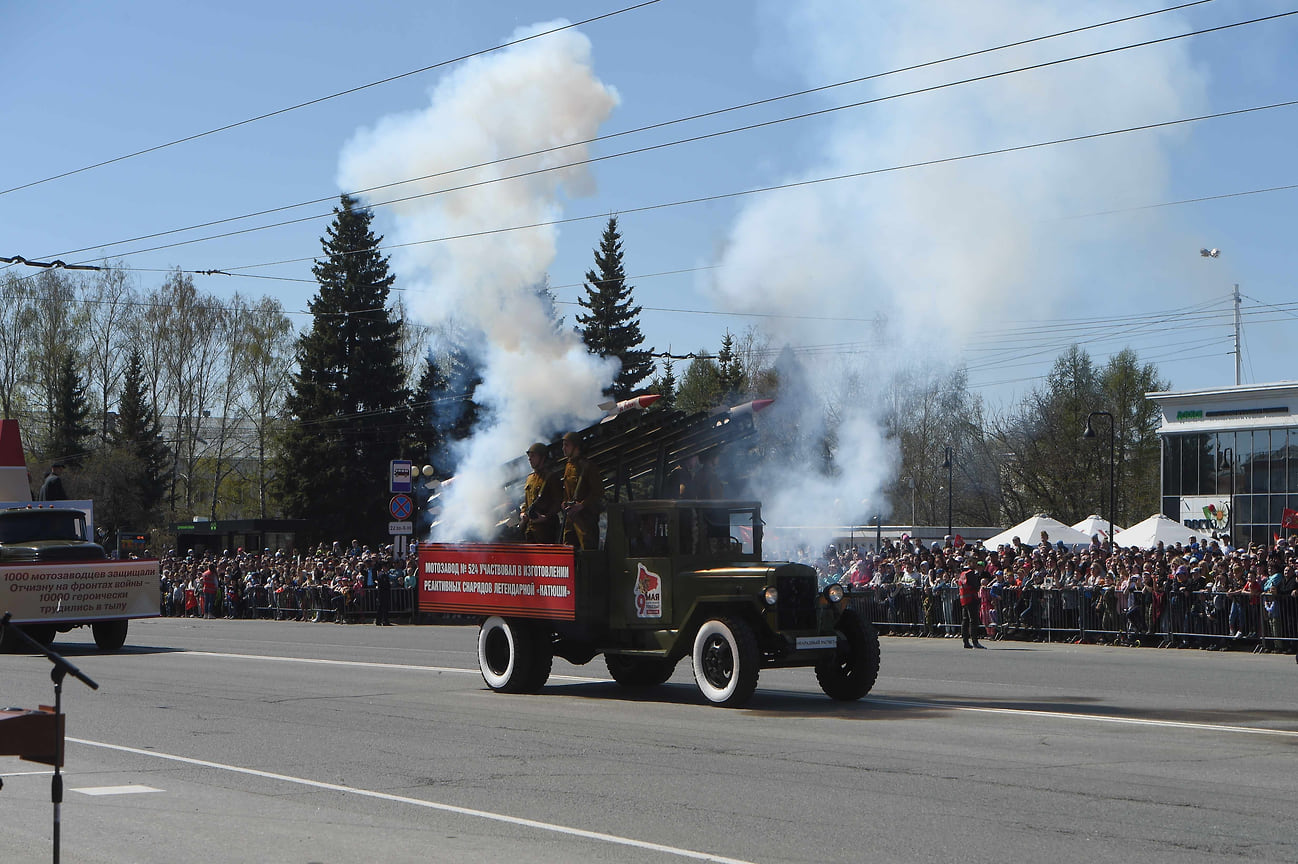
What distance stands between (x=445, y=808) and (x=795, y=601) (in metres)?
6.08

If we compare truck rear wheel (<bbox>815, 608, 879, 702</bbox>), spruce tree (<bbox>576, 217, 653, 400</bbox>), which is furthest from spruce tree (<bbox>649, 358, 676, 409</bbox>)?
truck rear wheel (<bbox>815, 608, 879, 702</bbox>)

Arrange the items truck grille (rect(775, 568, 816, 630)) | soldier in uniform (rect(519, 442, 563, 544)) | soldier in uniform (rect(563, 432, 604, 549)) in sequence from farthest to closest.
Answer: soldier in uniform (rect(519, 442, 563, 544)) → soldier in uniform (rect(563, 432, 604, 549)) → truck grille (rect(775, 568, 816, 630))

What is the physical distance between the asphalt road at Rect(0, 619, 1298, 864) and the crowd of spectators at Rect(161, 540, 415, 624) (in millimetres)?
20004

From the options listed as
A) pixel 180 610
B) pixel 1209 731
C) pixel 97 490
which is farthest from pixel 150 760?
pixel 97 490

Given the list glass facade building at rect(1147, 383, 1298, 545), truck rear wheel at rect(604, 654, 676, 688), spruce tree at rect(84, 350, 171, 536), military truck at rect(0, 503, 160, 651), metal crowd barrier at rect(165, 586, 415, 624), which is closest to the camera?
truck rear wheel at rect(604, 654, 676, 688)

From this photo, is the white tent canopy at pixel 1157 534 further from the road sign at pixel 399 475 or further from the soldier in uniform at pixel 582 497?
the soldier in uniform at pixel 582 497

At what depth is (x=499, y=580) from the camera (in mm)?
15711

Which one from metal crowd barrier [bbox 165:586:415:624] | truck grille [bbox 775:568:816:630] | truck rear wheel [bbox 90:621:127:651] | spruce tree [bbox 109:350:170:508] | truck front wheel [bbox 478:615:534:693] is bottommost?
metal crowd barrier [bbox 165:586:415:624]

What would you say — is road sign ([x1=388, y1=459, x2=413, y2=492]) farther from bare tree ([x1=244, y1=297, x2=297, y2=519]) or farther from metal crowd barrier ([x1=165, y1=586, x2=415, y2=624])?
bare tree ([x1=244, y1=297, x2=297, y2=519])

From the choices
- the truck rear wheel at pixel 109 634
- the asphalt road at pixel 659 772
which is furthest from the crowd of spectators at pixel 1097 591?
the truck rear wheel at pixel 109 634

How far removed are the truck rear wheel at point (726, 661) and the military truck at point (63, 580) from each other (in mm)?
12896

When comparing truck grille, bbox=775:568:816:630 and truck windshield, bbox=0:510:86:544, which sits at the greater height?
truck windshield, bbox=0:510:86:544

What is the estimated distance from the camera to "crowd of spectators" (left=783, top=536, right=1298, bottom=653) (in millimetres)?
23172

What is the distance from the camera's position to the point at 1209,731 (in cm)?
1197
